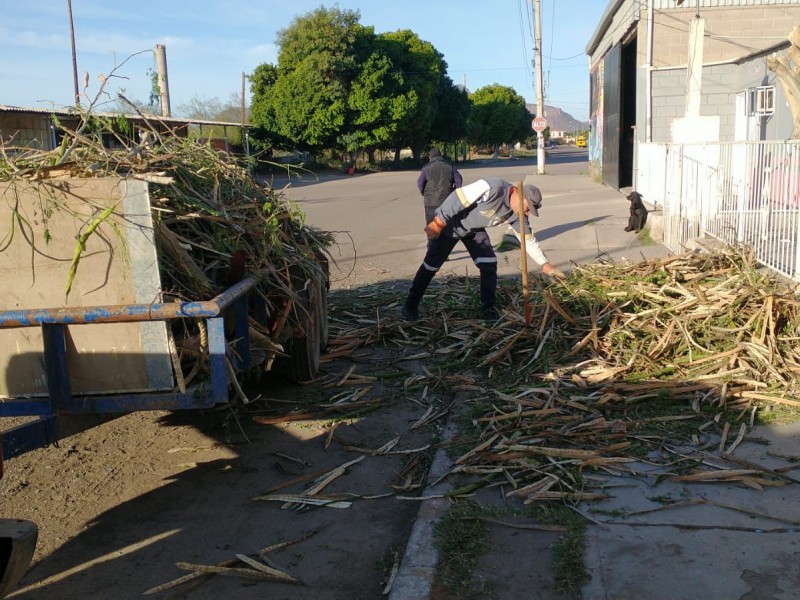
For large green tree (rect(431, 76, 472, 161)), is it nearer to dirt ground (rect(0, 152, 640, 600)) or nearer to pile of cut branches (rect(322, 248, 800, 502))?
pile of cut branches (rect(322, 248, 800, 502))

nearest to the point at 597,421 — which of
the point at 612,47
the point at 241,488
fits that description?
the point at 241,488

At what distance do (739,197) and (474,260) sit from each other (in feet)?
12.8

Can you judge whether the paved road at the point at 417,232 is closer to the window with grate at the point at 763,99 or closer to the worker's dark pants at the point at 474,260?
the worker's dark pants at the point at 474,260

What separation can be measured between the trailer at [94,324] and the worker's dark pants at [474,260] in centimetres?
416

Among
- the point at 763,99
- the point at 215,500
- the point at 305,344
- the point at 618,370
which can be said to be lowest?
the point at 215,500

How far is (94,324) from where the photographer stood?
12.2ft

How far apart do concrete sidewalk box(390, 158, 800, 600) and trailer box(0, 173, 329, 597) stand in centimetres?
144

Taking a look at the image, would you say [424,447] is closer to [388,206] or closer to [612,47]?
[388,206]

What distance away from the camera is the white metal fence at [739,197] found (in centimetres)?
826

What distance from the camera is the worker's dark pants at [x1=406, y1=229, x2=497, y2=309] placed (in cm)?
785

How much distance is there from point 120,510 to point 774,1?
19.6 metres

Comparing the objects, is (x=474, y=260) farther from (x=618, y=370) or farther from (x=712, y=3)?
(x=712, y=3)

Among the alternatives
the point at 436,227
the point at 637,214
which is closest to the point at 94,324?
the point at 436,227

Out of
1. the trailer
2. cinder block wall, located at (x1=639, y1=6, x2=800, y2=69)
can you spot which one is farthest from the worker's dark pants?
cinder block wall, located at (x1=639, y1=6, x2=800, y2=69)
